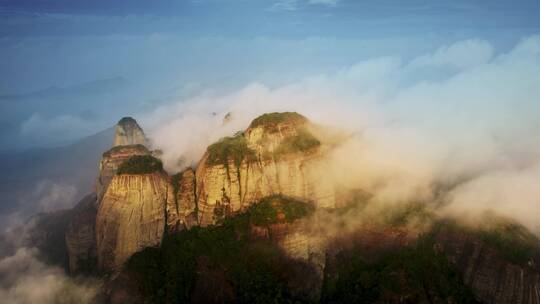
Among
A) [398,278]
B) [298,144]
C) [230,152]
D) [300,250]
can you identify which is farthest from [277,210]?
[398,278]

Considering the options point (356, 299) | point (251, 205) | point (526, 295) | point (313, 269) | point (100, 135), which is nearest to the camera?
point (526, 295)

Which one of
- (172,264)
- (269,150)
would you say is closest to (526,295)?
(269,150)

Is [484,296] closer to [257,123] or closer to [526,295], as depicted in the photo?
[526,295]

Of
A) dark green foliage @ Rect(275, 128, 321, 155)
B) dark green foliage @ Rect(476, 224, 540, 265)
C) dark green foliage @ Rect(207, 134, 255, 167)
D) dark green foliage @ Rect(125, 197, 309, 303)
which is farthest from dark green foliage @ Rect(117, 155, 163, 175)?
dark green foliage @ Rect(476, 224, 540, 265)

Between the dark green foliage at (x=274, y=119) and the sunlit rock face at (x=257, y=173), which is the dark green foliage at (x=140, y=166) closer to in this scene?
the sunlit rock face at (x=257, y=173)

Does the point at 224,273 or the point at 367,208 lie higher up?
the point at 367,208

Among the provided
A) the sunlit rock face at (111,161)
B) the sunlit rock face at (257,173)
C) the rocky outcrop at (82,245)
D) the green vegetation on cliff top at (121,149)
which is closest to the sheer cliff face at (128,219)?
the rocky outcrop at (82,245)
